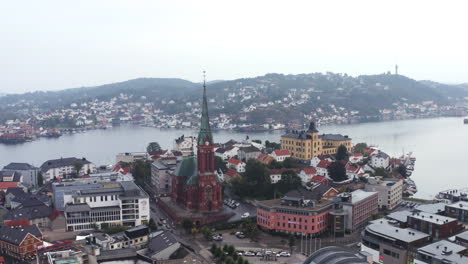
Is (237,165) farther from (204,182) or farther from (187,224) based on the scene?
(187,224)

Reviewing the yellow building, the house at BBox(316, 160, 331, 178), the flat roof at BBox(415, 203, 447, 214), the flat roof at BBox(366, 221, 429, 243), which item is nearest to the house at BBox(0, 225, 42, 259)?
the flat roof at BBox(366, 221, 429, 243)

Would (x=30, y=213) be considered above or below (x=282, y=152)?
below

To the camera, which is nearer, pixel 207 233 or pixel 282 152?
pixel 207 233

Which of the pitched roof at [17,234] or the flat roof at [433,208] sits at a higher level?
the flat roof at [433,208]

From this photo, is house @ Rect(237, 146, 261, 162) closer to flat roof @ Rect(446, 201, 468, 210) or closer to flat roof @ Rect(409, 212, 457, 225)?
flat roof @ Rect(446, 201, 468, 210)

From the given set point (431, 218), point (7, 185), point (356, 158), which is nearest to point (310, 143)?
point (356, 158)

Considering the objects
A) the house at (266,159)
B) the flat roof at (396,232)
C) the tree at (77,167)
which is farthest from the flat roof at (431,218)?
the tree at (77,167)

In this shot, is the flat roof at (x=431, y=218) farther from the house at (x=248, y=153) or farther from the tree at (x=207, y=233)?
the house at (x=248, y=153)
